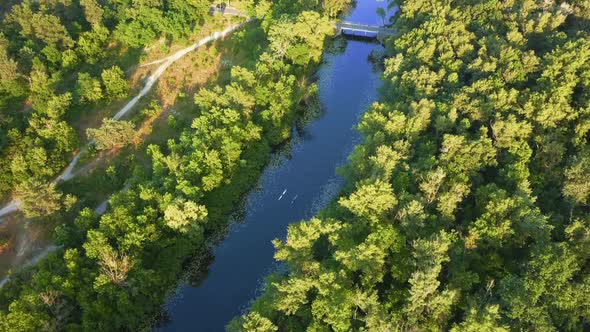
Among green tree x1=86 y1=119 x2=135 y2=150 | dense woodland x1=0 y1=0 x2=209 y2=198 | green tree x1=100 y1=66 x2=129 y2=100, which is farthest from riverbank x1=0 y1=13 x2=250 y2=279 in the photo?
dense woodland x1=0 y1=0 x2=209 y2=198

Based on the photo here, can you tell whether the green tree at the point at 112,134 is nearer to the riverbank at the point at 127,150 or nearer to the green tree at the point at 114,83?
the riverbank at the point at 127,150

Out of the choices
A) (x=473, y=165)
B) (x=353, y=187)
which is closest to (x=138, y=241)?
(x=353, y=187)

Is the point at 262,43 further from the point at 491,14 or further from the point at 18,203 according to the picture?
the point at 18,203

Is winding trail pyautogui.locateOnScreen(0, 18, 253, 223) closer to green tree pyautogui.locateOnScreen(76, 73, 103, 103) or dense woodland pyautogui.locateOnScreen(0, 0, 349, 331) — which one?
dense woodland pyautogui.locateOnScreen(0, 0, 349, 331)

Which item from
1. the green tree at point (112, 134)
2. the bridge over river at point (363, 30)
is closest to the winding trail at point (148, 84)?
the green tree at point (112, 134)

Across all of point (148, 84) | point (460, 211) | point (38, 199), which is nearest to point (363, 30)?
point (148, 84)

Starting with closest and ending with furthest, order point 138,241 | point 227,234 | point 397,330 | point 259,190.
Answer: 1. point 397,330
2. point 138,241
3. point 227,234
4. point 259,190

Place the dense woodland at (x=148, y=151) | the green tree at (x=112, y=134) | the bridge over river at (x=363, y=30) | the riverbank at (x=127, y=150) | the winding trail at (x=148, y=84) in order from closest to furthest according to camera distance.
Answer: the dense woodland at (x=148, y=151)
the riverbank at (x=127, y=150)
the winding trail at (x=148, y=84)
the green tree at (x=112, y=134)
the bridge over river at (x=363, y=30)
